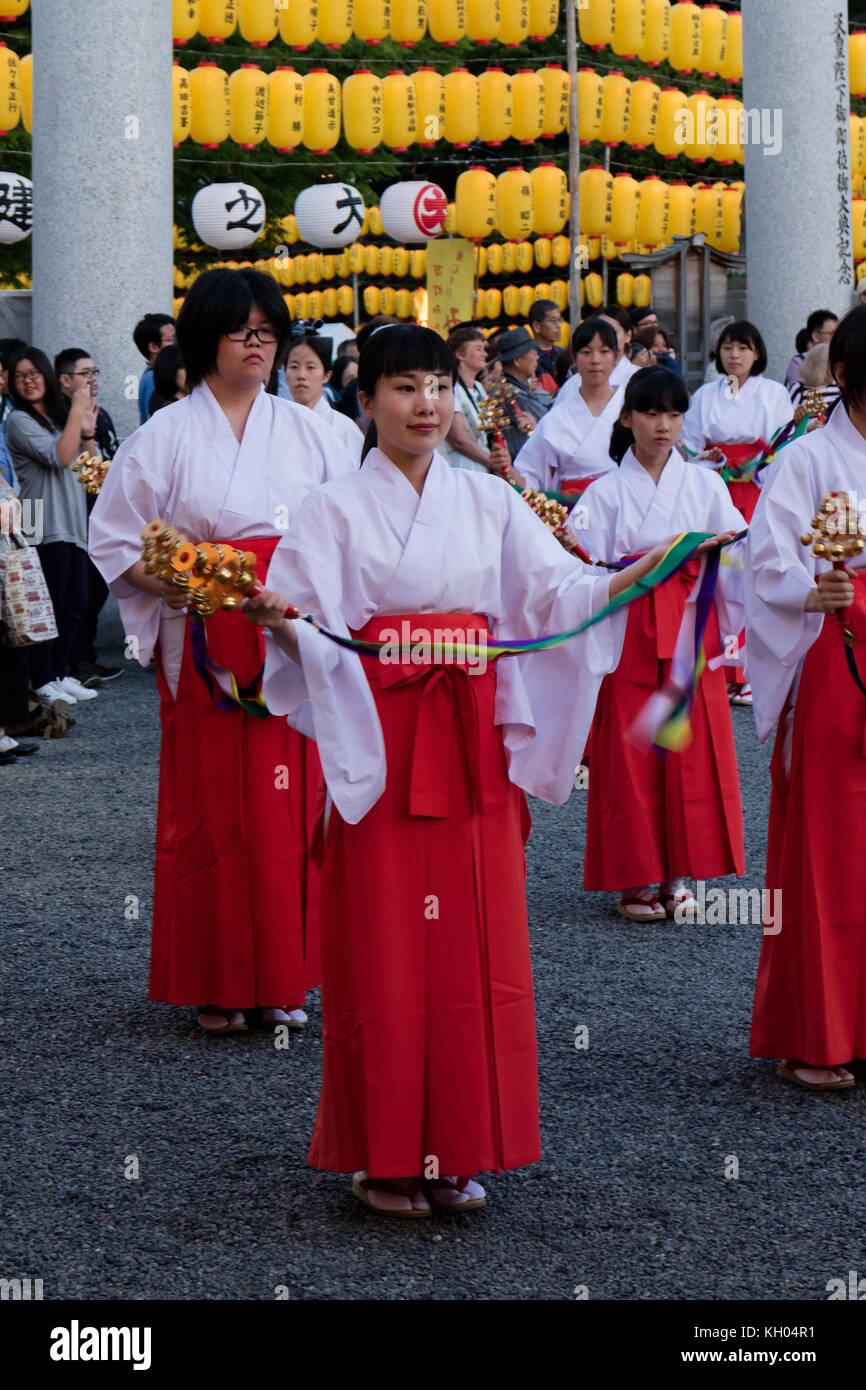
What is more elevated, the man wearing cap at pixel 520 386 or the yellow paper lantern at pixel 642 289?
the yellow paper lantern at pixel 642 289

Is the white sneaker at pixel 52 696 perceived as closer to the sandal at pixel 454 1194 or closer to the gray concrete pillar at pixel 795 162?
the sandal at pixel 454 1194

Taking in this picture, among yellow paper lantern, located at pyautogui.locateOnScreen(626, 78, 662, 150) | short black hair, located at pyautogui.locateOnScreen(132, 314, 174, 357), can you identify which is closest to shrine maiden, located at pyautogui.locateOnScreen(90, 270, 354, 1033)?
short black hair, located at pyautogui.locateOnScreen(132, 314, 174, 357)

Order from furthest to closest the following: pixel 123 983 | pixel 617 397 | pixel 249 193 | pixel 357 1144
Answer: pixel 249 193 → pixel 617 397 → pixel 123 983 → pixel 357 1144

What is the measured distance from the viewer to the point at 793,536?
13.9 ft

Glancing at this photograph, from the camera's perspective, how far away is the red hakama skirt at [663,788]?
5.88m

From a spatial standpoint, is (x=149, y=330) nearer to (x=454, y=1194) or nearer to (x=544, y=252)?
(x=454, y=1194)

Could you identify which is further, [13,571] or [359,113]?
[359,113]

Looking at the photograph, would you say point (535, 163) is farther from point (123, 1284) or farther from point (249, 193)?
point (123, 1284)

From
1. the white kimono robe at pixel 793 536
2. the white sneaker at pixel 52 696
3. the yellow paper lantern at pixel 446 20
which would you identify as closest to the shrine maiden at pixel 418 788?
the white kimono robe at pixel 793 536

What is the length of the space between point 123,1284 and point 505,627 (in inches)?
59.1

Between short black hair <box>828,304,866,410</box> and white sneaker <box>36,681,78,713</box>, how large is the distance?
5.90 m

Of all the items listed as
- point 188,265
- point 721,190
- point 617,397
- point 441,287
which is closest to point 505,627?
point 617,397

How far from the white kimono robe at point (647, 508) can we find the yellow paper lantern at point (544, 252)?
15208 millimetres

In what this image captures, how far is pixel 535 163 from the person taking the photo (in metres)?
25.8
